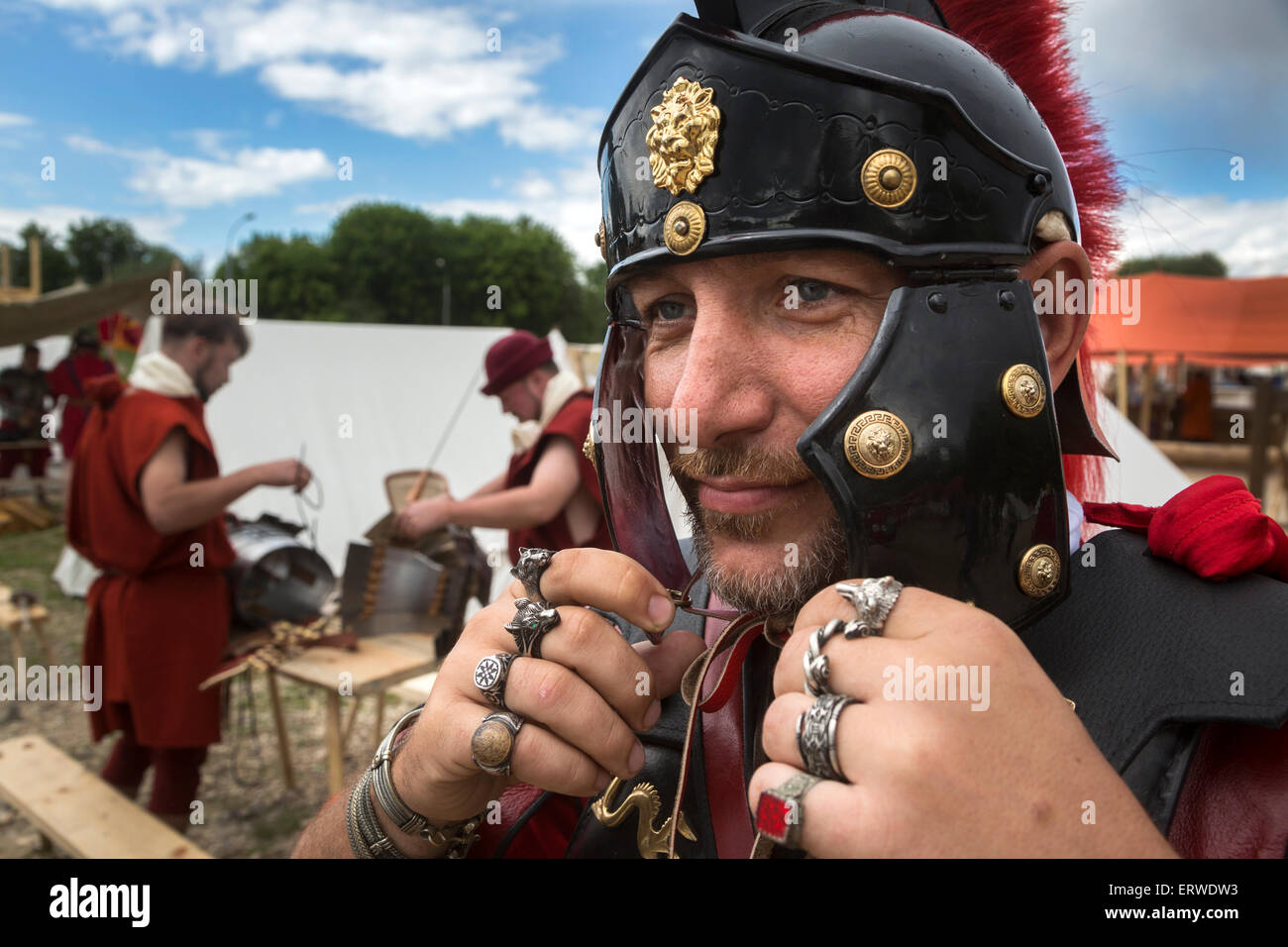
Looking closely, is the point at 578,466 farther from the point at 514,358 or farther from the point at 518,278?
the point at 518,278

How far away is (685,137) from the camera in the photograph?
41.6 inches

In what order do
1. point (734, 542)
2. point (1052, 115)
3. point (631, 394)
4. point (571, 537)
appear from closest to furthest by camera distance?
point (734, 542)
point (1052, 115)
point (631, 394)
point (571, 537)

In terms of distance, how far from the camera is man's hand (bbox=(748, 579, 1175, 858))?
707mm

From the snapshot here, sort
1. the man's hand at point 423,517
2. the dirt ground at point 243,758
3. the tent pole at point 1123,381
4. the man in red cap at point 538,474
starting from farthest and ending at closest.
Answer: the tent pole at point 1123,381 → the dirt ground at point 243,758 → the man's hand at point 423,517 → the man in red cap at point 538,474

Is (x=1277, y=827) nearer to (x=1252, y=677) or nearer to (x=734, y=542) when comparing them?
(x=1252, y=677)

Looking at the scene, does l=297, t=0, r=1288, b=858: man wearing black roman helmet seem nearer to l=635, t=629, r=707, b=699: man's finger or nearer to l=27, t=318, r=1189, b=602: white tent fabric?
l=635, t=629, r=707, b=699: man's finger

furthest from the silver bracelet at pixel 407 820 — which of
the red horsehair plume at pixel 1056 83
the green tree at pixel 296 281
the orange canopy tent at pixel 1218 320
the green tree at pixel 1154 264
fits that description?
the green tree at pixel 296 281

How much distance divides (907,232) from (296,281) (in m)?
43.7

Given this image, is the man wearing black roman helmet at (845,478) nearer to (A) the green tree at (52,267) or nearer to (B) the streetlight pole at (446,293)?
(B) the streetlight pole at (446,293)

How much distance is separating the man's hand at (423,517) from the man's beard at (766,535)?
11.0ft

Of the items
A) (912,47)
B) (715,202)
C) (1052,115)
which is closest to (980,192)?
(912,47)

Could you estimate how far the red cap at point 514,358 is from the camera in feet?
14.4

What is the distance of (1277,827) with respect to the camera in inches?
34.3

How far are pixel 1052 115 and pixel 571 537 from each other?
3.04 meters
